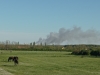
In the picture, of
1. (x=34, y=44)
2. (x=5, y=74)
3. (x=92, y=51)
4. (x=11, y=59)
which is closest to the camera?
(x=5, y=74)

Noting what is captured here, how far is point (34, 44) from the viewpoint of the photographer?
6590 inches

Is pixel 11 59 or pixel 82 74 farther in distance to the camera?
pixel 11 59

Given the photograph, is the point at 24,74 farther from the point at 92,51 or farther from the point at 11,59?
the point at 92,51

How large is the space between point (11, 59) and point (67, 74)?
2158 centimetres

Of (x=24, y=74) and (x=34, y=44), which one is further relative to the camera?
(x=34, y=44)

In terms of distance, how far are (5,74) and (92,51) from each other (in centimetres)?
6334

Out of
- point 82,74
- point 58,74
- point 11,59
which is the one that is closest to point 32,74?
point 58,74

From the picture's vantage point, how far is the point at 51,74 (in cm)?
2747

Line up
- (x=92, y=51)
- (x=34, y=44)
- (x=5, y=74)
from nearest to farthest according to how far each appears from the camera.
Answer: (x=5, y=74), (x=92, y=51), (x=34, y=44)

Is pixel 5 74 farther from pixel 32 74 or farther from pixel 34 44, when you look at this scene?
pixel 34 44

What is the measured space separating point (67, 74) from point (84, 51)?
206 ft

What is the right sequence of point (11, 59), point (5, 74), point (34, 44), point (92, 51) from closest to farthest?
point (5, 74)
point (11, 59)
point (92, 51)
point (34, 44)

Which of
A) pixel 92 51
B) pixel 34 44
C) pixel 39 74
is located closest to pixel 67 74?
pixel 39 74

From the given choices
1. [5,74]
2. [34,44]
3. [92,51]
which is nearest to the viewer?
[5,74]
